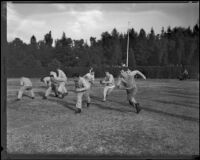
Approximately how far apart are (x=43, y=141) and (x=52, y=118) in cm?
219

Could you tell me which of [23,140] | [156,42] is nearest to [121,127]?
[23,140]

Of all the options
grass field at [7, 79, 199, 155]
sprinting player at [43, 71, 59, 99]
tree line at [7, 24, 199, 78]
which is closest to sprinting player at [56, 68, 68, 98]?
sprinting player at [43, 71, 59, 99]

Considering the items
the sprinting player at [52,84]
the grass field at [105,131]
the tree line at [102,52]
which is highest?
the tree line at [102,52]

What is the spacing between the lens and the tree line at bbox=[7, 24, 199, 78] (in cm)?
1900

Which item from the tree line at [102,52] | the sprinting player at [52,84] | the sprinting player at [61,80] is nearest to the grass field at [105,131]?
the sprinting player at [52,84]

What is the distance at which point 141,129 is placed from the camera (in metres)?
5.55

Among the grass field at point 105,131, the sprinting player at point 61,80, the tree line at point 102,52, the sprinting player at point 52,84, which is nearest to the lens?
A: the grass field at point 105,131

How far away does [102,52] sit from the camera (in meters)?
23.8

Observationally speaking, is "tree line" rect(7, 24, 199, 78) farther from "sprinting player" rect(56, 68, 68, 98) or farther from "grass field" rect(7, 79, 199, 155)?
"grass field" rect(7, 79, 199, 155)

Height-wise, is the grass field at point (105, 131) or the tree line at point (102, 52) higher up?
the tree line at point (102, 52)

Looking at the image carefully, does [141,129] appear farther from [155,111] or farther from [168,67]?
[168,67]

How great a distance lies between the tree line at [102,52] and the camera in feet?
62.3

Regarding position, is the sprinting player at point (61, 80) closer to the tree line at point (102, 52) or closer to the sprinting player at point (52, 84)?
the sprinting player at point (52, 84)

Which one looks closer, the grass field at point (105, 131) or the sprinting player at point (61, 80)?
the grass field at point (105, 131)
